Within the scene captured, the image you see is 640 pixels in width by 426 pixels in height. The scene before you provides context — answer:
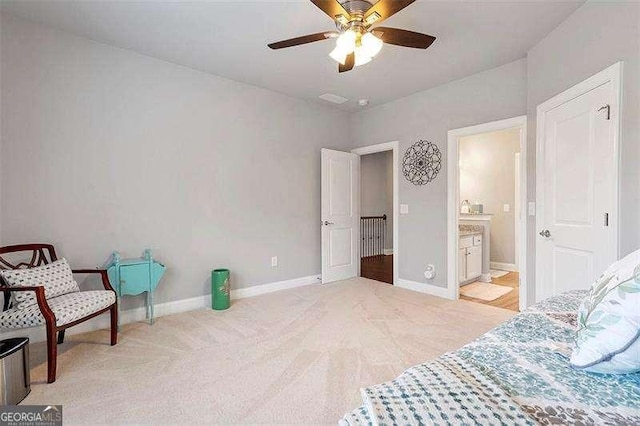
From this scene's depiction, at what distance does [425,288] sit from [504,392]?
3.39 meters

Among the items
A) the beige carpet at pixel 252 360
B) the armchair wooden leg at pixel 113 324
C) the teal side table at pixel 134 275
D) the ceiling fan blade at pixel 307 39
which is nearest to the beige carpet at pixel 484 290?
the beige carpet at pixel 252 360

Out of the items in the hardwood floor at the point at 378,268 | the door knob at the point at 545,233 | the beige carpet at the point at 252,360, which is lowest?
the hardwood floor at the point at 378,268

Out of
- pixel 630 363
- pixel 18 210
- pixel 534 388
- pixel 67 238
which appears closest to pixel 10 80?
pixel 18 210

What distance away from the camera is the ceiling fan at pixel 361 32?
1.86 metres

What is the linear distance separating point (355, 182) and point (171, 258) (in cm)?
285

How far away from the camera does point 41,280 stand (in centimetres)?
220

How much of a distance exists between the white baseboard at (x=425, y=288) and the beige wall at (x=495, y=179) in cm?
240

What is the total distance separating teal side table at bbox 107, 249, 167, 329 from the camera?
8.89ft

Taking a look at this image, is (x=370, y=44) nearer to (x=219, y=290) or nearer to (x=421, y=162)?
(x=421, y=162)

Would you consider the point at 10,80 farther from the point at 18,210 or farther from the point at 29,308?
the point at 29,308

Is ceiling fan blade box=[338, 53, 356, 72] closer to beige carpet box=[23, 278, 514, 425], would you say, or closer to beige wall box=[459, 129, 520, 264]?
beige carpet box=[23, 278, 514, 425]

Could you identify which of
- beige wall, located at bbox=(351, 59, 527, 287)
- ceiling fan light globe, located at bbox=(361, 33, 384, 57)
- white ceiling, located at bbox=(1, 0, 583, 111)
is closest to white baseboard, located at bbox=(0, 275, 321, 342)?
beige wall, located at bbox=(351, 59, 527, 287)

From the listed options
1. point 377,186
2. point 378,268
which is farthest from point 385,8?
point 377,186

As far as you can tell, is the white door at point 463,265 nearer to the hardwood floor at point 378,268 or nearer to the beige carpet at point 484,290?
the beige carpet at point 484,290
